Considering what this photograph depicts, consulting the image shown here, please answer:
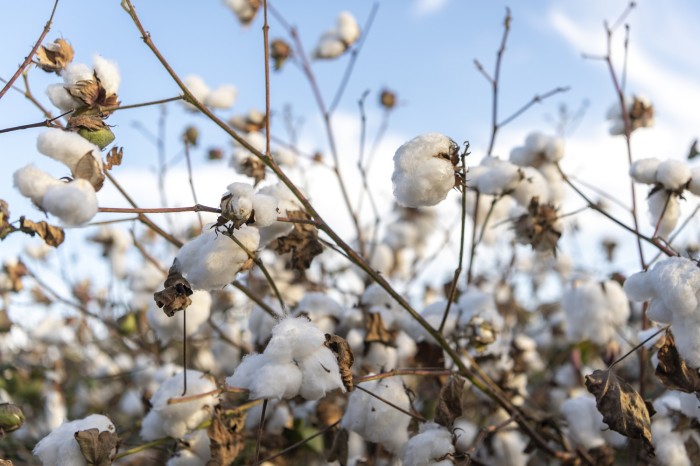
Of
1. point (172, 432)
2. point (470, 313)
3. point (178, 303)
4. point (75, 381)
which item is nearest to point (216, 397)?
point (172, 432)

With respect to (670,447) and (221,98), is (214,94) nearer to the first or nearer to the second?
(221,98)

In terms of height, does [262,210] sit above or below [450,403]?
above

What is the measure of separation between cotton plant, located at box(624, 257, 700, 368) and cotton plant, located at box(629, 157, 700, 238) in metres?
0.33

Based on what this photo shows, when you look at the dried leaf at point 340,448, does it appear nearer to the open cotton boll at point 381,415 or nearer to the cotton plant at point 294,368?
the open cotton boll at point 381,415

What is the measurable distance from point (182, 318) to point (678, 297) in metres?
1.20

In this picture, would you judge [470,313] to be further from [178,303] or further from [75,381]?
[75,381]

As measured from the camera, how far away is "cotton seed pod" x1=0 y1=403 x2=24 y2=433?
1.17 m

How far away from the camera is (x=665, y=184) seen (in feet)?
4.83

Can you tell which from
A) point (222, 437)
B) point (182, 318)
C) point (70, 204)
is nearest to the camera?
point (70, 204)

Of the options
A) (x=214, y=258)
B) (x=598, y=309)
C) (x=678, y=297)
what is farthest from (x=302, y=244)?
(x=598, y=309)

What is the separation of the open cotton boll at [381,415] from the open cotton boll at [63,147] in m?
→ 0.67

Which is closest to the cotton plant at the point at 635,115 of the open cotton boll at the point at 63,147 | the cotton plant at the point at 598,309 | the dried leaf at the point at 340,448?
the cotton plant at the point at 598,309

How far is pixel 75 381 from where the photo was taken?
3.64m

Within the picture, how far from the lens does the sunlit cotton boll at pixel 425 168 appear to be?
1.14 meters
